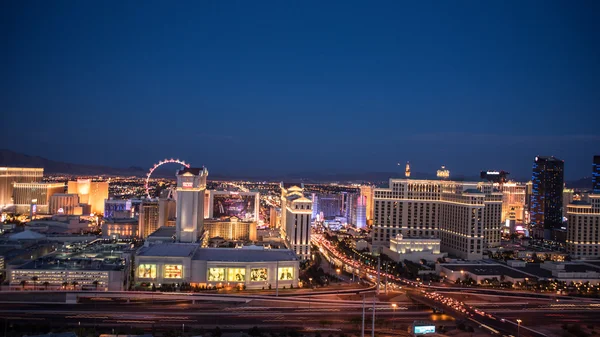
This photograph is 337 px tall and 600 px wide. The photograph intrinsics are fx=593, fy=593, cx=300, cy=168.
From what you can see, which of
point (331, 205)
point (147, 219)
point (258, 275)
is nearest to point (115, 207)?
point (147, 219)

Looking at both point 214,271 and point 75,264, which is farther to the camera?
point 214,271

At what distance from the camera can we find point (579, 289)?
1793 inches

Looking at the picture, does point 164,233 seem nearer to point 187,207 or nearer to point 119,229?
point 187,207

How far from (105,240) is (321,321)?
3738 cm

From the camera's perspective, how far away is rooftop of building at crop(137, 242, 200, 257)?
4456 centimetres

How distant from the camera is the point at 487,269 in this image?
162 ft

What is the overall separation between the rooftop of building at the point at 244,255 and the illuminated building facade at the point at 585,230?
105 ft

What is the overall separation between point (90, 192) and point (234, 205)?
105 ft

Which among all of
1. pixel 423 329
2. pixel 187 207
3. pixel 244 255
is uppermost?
pixel 187 207

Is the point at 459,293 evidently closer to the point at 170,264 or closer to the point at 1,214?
the point at 170,264

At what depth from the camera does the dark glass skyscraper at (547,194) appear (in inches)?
3370

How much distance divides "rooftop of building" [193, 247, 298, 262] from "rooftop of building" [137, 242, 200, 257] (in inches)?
30.5

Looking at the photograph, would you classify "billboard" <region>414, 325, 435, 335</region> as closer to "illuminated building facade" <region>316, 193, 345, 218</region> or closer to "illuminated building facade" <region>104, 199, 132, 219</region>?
"illuminated building facade" <region>104, 199, 132, 219</region>

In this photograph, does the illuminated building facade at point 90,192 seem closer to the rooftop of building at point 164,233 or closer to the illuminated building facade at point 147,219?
the illuminated building facade at point 147,219
